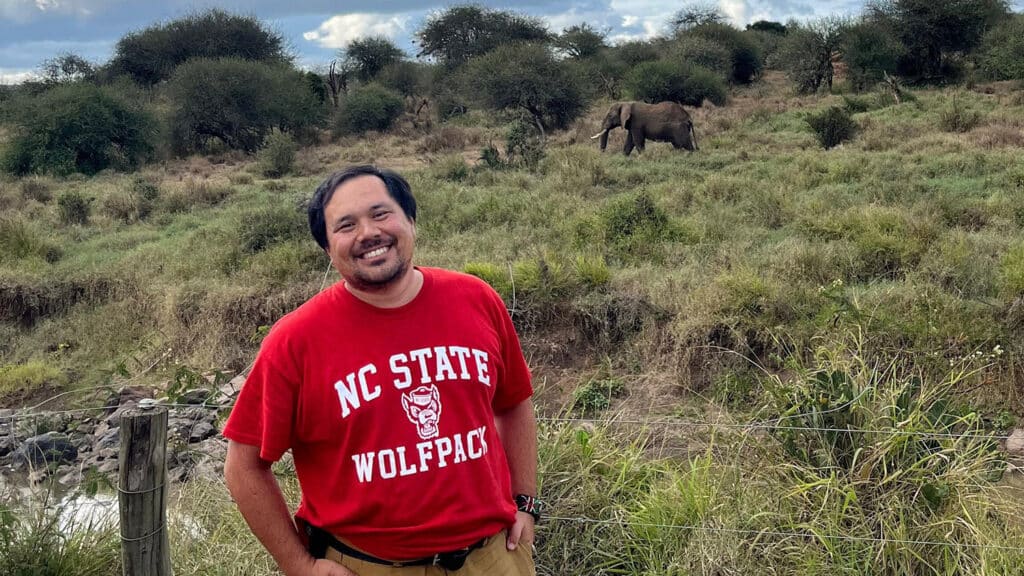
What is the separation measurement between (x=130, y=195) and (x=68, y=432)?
713cm

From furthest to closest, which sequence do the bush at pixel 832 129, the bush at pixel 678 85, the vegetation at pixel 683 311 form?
1. the bush at pixel 678 85
2. the bush at pixel 832 129
3. the vegetation at pixel 683 311

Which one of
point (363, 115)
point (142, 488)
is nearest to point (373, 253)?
point (142, 488)

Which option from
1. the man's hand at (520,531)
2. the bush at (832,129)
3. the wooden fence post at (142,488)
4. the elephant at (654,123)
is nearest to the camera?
the man's hand at (520,531)

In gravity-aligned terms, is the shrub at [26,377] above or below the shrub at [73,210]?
below

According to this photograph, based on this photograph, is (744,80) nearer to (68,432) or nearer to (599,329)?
(599,329)

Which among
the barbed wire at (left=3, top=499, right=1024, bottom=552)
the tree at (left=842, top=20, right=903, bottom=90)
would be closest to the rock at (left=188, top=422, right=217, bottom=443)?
the barbed wire at (left=3, top=499, right=1024, bottom=552)

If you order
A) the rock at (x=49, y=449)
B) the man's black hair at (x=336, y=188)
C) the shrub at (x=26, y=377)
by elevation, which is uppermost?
the man's black hair at (x=336, y=188)

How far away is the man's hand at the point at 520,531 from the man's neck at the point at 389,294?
60cm

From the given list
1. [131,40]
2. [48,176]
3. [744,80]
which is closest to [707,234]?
[48,176]

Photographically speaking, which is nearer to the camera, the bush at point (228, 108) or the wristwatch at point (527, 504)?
the wristwatch at point (527, 504)

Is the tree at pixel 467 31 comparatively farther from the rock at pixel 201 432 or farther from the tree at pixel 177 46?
the rock at pixel 201 432

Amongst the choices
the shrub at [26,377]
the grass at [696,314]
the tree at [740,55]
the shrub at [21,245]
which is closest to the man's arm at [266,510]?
the grass at [696,314]

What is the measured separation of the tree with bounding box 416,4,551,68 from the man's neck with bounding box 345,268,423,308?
34.2 metres

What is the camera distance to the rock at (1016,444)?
13.8 ft
